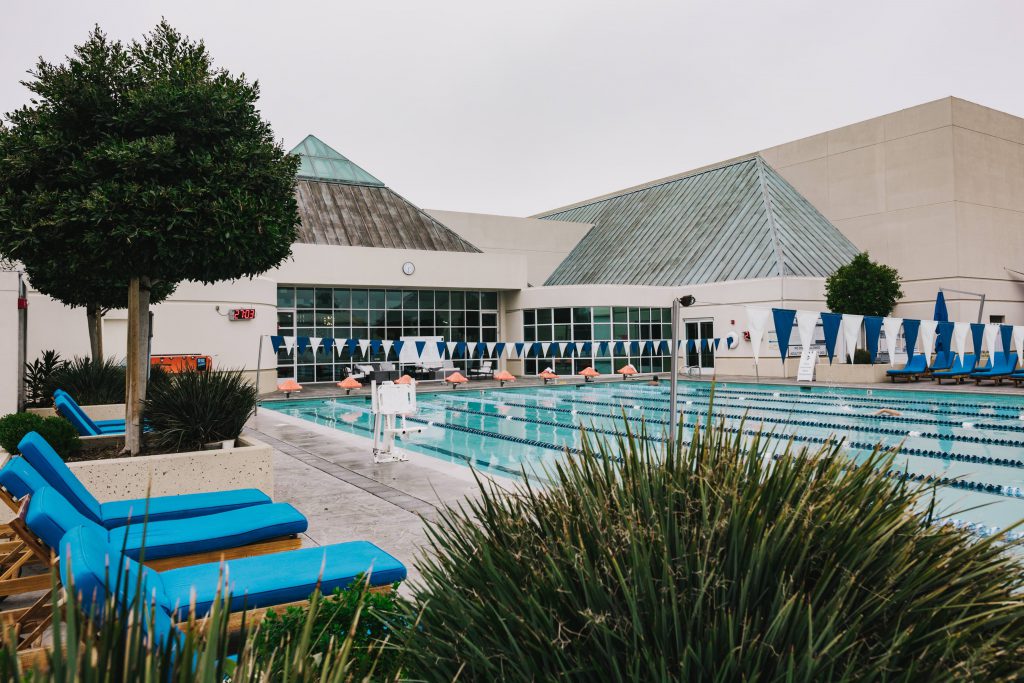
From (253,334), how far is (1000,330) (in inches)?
1121

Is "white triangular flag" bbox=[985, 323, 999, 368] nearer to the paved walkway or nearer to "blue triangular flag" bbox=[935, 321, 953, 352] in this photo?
"blue triangular flag" bbox=[935, 321, 953, 352]

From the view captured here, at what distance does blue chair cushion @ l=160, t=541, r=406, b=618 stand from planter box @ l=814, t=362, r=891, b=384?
25456 millimetres

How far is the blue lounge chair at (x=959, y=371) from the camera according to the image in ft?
76.4

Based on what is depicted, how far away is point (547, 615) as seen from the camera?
199cm

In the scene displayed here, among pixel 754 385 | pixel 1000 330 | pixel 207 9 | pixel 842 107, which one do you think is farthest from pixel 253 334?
pixel 842 107

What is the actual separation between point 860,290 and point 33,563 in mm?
29818

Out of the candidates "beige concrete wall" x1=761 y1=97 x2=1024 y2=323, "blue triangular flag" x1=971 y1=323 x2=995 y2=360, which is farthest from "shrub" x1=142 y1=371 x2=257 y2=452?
"beige concrete wall" x1=761 y1=97 x2=1024 y2=323

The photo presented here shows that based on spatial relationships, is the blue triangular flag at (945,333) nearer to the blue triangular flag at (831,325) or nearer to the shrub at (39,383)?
the blue triangular flag at (831,325)

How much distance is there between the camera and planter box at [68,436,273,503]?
6012 millimetres

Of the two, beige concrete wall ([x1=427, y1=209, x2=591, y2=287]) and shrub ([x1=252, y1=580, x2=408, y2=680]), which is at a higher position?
beige concrete wall ([x1=427, y1=209, x2=591, y2=287])

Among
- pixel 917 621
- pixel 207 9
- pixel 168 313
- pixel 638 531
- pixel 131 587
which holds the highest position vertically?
pixel 207 9

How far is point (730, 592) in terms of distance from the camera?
1.86m

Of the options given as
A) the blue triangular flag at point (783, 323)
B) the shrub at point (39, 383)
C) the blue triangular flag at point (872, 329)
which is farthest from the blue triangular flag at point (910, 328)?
the shrub at point (39, 383)

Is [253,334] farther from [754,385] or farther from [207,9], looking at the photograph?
[754,385]
